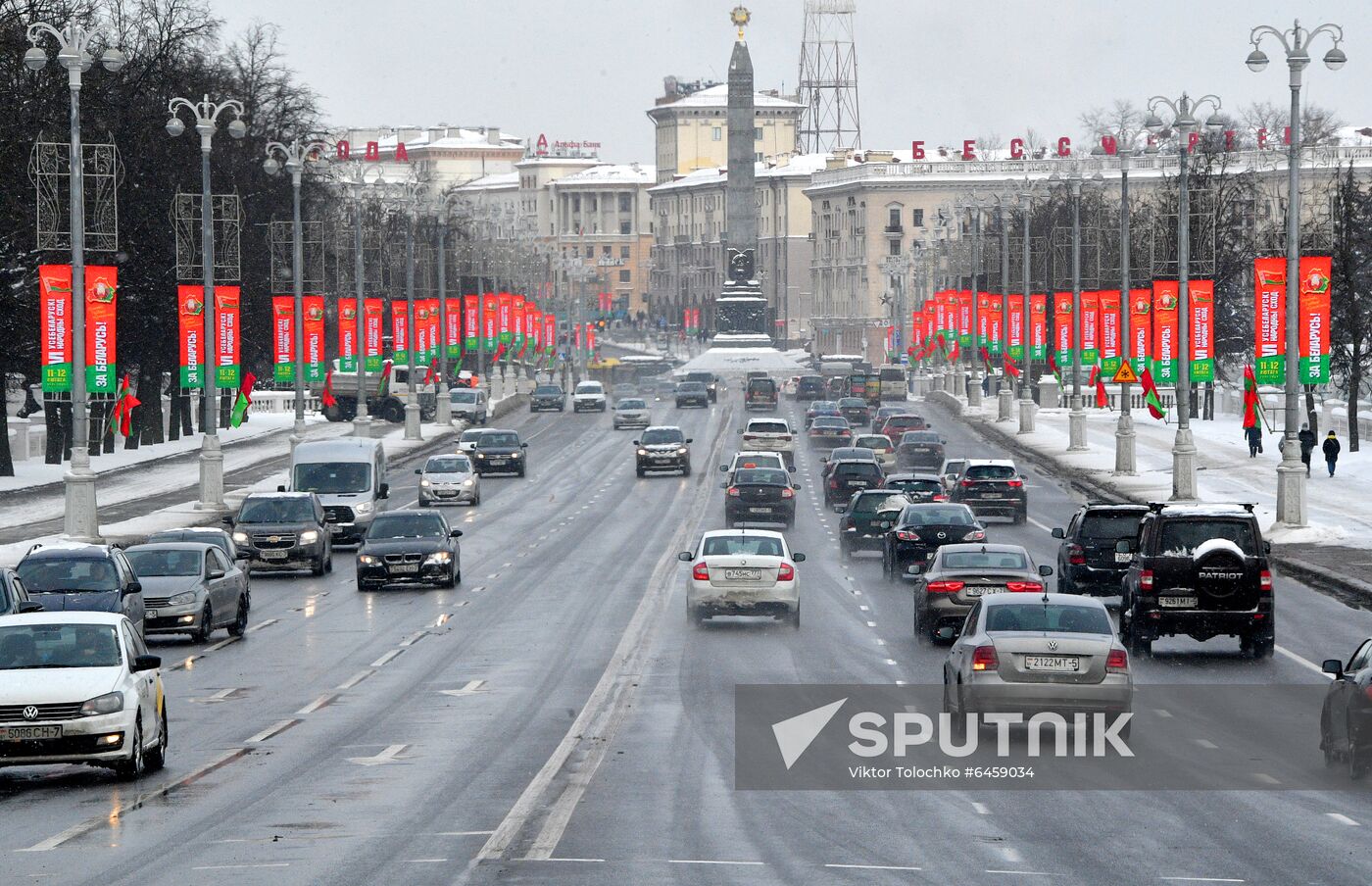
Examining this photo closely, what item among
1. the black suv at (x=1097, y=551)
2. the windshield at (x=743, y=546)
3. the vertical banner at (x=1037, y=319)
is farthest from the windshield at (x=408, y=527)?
the vertical banner at (x=1037, y=319)

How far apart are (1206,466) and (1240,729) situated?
46.5m

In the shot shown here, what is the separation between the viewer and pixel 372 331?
81.1 metres

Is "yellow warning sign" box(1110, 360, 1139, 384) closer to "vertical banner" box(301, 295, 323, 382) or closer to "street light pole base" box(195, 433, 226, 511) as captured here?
"street light pole base" box(195, 433, 226, 511)

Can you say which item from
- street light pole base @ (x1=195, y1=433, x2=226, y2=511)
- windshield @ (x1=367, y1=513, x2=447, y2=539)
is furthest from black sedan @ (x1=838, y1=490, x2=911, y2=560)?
street light pole base @ (x1=195, y1=433, x2=226, y2=511)

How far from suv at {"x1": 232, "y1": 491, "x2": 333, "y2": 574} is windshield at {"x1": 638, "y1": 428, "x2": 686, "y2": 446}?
97.0 ft

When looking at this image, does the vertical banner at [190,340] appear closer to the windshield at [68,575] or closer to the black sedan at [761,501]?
the black sedan at [761,501]

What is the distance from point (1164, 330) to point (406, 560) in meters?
27.0

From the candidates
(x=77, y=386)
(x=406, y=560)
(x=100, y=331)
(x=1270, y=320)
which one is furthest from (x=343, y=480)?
(x=1270, y=320)

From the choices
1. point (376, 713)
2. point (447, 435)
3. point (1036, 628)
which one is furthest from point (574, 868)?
point (447, 435)

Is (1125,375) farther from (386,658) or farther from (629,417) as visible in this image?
(629,417)

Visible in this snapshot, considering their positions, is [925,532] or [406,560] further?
[925,532]

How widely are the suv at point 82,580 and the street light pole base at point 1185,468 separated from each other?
1146 inches

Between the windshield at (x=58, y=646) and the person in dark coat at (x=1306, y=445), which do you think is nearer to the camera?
the windshield at (x=58, y=646)

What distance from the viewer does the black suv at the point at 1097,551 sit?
33312mm
